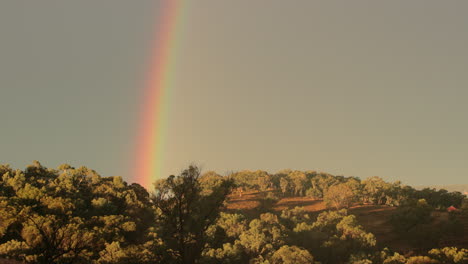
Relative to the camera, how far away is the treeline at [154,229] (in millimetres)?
36000

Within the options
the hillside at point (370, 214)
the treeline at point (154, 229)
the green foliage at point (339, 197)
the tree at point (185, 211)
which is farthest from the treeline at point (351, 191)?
the tree at point (185, 211)

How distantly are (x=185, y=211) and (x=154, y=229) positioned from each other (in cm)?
1976

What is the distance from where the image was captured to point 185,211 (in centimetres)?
3672

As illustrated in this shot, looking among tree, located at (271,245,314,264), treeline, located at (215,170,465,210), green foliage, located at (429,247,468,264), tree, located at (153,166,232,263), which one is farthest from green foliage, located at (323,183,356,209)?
tree, located at (153,166,232,263)

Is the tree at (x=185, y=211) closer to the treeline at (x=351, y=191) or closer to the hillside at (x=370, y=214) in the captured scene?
the hillside at (x=370, y=214)

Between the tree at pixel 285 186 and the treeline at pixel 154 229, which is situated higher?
the tree at pixel 285 186

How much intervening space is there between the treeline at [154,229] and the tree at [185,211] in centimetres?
10

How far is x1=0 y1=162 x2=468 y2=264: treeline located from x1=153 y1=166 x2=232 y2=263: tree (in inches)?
4.0

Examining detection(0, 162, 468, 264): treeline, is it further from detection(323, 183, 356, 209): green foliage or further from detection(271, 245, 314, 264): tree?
detection(323, 183, 356, 209): green foliage

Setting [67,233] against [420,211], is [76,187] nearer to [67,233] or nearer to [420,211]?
[67,233]

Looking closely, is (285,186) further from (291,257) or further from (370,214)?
(291,257)

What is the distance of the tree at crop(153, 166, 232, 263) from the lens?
35.3 metres

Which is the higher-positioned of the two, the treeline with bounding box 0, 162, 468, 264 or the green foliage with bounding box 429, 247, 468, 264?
the treeline with bounding box 0, 162, 468, 264

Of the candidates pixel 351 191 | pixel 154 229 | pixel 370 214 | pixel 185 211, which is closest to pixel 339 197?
pixel 351 191
